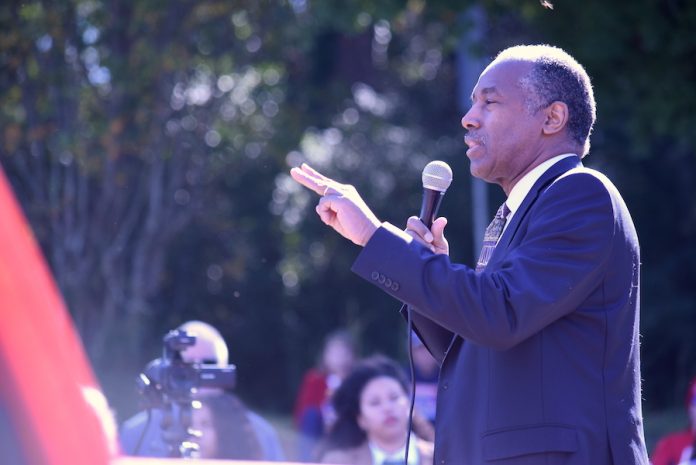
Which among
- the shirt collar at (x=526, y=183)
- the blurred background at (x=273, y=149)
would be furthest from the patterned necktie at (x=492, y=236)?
the blurred background at (x=273, y=149)

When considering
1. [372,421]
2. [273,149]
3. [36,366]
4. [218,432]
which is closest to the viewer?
[36,366]

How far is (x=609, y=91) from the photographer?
10391 mm

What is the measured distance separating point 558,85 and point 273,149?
10.7m

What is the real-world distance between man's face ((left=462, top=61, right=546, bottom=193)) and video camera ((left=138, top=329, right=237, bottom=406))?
1.94 m

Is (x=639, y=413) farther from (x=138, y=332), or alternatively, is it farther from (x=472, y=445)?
(x=138, y=332)

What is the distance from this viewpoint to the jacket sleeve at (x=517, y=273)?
2371mm

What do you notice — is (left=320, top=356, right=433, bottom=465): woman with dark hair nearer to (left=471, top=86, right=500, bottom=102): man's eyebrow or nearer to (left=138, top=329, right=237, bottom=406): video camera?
(left=138, top=329, right=237, bottom=406): video camera

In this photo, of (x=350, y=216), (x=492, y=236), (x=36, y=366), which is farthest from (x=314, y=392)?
(x=36, y=366)

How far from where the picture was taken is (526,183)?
2.73 meters

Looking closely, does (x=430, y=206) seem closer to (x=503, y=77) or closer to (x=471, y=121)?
(x=471, y=121)

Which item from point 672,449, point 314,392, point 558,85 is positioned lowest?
point 314,392

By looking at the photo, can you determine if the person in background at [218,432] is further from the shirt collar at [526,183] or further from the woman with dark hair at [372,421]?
the shirt collar at [526,183]

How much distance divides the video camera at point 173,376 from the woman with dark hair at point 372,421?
1.75 m

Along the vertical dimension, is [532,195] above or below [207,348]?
above
